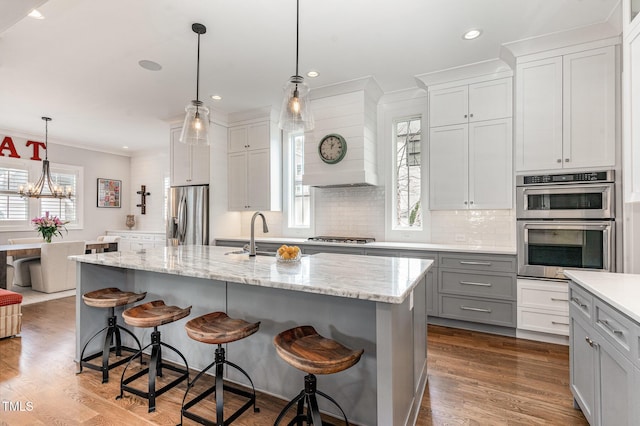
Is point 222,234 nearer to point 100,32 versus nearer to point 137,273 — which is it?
point 137,273

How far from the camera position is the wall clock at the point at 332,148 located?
13.6ft

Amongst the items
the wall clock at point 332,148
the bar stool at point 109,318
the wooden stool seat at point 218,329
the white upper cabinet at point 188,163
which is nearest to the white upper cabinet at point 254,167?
the white upper cabinet at point 188,163

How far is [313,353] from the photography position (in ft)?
4.98

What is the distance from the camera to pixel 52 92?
4.26 metres

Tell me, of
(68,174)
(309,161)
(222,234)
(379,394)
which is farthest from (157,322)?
(68,174)

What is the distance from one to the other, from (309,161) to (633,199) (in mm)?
3304

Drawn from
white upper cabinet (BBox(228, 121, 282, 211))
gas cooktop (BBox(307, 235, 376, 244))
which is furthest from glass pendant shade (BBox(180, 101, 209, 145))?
white upper cabinet (BBox(228, 121, 282, 211))

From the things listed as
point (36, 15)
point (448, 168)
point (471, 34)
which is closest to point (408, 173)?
point (448, 168)

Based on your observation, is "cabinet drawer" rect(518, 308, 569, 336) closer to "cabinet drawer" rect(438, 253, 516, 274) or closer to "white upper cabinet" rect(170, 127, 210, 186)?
"cabinet drawer" rect(438, 253, 516, 274)

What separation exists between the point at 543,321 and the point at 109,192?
27.8ft

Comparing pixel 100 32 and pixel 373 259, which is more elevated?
pixel 100 32

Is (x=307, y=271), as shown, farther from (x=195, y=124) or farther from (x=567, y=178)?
(x=567, y=178)

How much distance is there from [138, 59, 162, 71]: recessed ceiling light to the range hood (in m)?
1.85

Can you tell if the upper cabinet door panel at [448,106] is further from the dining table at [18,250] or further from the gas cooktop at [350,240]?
the dining table at [18,250]
